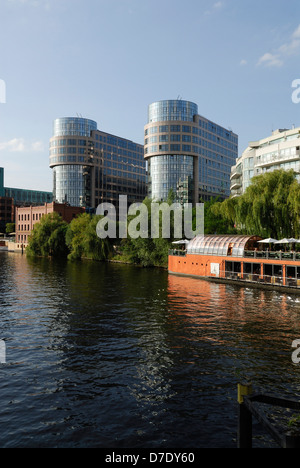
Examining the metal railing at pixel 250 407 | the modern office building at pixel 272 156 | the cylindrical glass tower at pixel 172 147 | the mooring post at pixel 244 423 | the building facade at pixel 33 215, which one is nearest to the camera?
the metal railing at pixel 250 407

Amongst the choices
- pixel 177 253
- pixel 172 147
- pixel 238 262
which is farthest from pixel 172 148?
pixel 238 262

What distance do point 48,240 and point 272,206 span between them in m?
69.8

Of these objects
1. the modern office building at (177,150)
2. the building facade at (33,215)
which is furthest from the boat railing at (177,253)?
the building facade at (33,215)

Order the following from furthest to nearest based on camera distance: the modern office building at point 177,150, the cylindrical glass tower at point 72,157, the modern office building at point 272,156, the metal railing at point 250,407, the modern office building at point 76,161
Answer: the modern office building at point 76,161, the cylindrical glass tower at point 72,157, the modern office building at point 177,150, the modern office building at point 272,156, the metal railing at point 250,407

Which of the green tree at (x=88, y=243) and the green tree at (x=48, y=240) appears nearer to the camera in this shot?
the green tree at (x=88, y=243)

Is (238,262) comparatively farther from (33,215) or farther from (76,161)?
(76,161)

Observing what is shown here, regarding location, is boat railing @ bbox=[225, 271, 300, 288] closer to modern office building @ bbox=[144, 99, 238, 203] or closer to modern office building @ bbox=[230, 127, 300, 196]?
modern office building @ bbox=[230, 127, 300, 196]

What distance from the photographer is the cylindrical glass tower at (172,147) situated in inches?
5719

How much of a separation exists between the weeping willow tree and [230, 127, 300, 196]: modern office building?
19.1m

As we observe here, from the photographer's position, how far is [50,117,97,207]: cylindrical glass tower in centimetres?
18612

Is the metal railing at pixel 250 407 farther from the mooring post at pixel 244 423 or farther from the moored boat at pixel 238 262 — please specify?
the moored boat at pixel 238 262

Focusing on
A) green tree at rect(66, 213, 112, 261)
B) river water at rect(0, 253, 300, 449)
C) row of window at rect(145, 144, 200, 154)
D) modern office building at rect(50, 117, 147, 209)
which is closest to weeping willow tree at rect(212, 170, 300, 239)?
river water at rect(0, 253, 300, 449)

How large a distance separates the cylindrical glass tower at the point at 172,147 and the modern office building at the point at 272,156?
46120mm
